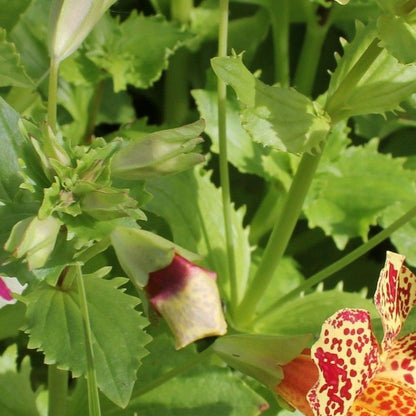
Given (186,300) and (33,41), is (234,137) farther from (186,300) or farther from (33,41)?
(186,300)

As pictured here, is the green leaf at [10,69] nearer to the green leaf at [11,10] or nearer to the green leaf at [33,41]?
the green leaf at [11,10]

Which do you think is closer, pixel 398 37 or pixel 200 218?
pixel 398 37

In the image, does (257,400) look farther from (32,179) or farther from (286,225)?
(32,179)

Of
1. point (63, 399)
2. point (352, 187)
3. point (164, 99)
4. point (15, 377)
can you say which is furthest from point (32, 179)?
point (164, 99)

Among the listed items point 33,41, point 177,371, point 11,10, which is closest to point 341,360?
point 177,371

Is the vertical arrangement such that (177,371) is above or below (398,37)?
below

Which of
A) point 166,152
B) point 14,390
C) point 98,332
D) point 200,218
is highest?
point 166,152

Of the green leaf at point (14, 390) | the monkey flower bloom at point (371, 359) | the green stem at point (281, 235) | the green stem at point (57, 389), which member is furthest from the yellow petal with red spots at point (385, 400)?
the green leaf at point (14, 390)
